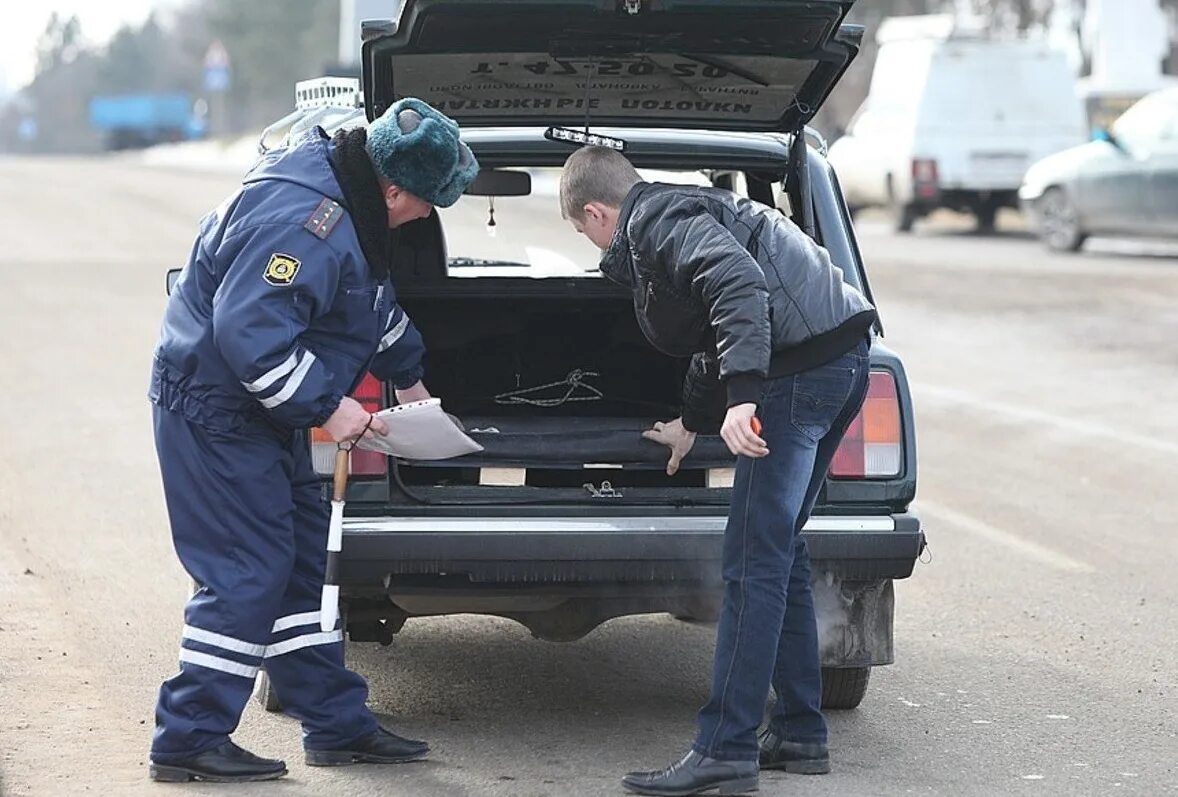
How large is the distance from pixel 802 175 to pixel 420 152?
1.52 meters

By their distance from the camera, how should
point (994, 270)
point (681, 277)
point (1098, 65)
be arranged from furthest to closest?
1. point (1098, 65)
2. point (994, 270)
3. point (681, 277)

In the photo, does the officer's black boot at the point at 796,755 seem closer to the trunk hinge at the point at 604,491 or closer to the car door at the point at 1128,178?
the trunk hinge at the point at 604,491

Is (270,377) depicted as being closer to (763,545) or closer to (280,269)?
(280,269)

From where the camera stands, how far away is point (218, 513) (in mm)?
4711

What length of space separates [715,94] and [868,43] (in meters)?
43.5

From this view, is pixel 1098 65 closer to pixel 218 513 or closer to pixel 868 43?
pixel 868 43

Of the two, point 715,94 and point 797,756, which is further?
point 715,94

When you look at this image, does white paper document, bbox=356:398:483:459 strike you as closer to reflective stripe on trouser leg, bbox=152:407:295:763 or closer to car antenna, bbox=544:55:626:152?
reflective stripe on trouser leg, bbox=152:407:295:763

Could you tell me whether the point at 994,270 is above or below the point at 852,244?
below

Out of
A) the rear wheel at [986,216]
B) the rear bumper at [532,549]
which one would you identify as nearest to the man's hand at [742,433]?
the rear bumper at [532,549]

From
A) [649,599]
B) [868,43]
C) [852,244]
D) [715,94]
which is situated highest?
[715,94]

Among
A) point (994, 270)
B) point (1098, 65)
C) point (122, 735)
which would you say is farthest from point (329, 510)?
point (1098, 65)

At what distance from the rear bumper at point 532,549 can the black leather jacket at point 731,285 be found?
19.0 inches

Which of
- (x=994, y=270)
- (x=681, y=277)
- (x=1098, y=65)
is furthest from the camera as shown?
(x=1098, y=65)
